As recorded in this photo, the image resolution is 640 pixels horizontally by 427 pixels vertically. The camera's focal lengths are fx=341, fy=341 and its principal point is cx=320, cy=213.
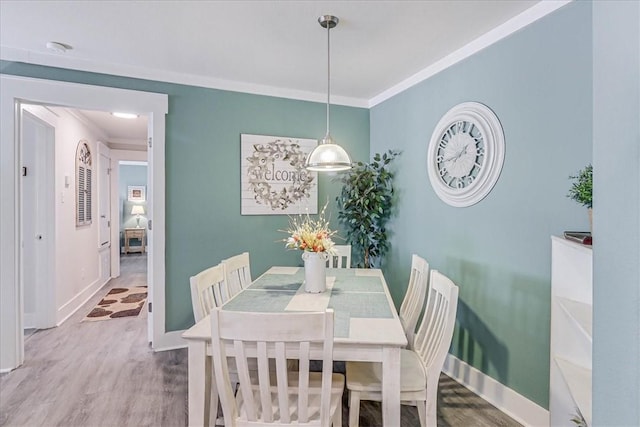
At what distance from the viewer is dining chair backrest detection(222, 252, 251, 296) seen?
2377 mm

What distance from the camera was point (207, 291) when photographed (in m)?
2.00

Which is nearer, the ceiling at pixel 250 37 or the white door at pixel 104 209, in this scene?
the ceiling at pixel 250 37

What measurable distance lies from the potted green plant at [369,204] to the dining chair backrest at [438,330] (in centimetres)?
154

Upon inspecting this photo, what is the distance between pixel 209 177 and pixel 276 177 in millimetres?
680

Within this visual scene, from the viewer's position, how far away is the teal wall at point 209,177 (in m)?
3.22

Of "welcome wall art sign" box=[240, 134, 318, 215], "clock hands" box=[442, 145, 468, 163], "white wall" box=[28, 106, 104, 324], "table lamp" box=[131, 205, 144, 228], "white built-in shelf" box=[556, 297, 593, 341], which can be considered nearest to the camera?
"white built-in shelf" box=[556, 297, 593, 341]

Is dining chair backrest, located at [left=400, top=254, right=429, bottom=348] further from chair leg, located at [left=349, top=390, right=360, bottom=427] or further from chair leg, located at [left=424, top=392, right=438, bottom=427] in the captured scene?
chair leg, located at [left=349, top=390, right=360, bottom=427]

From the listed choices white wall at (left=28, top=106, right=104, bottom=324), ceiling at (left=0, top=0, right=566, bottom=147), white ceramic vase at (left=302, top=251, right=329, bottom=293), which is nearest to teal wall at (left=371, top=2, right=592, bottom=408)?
ceiling at (left=0, top=0, right=566, bottom=147)

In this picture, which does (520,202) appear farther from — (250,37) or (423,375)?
(250,37)

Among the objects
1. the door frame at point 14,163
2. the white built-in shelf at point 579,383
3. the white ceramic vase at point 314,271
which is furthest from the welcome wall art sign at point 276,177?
the white built-in shelf at point 579,383

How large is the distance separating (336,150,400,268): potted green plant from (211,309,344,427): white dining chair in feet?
7.32

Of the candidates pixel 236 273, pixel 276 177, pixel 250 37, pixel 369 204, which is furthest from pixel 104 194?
pixel 369 204

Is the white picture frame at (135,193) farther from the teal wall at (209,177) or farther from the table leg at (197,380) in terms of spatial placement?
the table leg at (197,380)

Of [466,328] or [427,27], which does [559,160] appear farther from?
[466,328]
